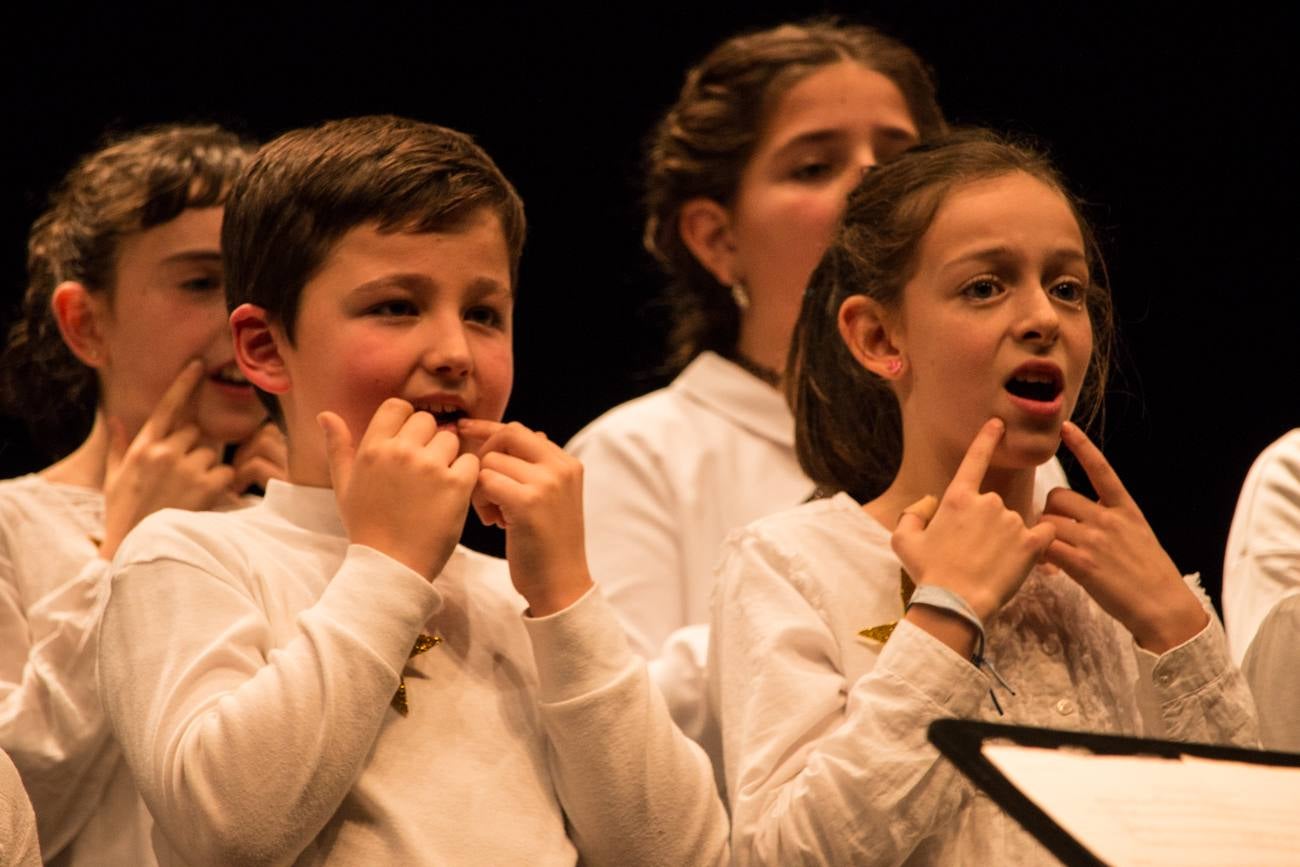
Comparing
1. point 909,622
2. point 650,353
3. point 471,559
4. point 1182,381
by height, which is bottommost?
point 650,353

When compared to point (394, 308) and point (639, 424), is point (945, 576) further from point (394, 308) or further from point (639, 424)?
point (639, 424)

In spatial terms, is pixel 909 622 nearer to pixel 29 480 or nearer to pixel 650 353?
pixel 29 480

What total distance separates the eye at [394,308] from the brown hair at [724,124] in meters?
1.21

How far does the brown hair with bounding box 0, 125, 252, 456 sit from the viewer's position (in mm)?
2318

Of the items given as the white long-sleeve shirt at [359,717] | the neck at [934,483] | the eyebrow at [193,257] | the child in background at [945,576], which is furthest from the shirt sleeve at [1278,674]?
the eyebrow at [193,257]

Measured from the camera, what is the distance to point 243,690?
152 cm

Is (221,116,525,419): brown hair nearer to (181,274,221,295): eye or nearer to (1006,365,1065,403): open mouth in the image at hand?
(181,274,221,295): eye

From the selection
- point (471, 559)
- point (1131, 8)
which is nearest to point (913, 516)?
point (471, 559)

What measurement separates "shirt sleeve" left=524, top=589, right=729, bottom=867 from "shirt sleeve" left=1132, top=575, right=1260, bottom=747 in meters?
0.49

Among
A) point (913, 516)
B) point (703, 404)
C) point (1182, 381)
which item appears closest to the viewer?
point (913, 516)

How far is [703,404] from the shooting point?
2.83m

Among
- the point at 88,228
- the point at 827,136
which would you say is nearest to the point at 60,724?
the point at 88,228

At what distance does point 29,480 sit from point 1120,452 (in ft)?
6.77

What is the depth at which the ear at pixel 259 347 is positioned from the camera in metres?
1.85
